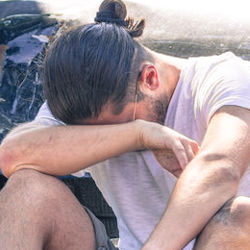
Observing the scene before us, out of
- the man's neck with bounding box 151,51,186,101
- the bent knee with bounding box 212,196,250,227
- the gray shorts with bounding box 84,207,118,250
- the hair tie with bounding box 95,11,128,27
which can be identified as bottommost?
the gray shorts with bounding box 84,207,118,250

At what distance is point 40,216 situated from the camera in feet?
7.05

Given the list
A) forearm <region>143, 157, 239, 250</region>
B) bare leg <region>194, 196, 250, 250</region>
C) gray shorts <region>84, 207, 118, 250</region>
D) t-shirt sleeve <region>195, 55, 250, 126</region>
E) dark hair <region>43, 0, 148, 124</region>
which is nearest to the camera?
bare leg <region>194, 196, 250, 250</region>

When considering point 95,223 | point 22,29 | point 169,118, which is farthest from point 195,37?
point 95,223

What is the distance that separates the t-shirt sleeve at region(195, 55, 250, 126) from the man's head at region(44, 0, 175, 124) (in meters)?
0.21

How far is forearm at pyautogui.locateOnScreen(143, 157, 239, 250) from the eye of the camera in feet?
5.93

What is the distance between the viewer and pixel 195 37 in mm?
3904

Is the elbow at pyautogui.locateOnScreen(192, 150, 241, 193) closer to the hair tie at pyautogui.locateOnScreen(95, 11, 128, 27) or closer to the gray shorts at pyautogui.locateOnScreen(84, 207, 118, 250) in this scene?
the gray shorts at pyautogui.locateOnScreen(84, 207, 118, 250)

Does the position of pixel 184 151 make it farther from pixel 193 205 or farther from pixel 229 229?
pixel 229 229

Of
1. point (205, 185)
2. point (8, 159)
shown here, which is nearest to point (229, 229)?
point (205, 185)

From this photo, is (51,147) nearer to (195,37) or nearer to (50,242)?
(50,242)

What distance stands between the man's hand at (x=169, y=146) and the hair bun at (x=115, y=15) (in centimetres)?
48

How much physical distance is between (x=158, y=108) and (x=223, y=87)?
349 mm

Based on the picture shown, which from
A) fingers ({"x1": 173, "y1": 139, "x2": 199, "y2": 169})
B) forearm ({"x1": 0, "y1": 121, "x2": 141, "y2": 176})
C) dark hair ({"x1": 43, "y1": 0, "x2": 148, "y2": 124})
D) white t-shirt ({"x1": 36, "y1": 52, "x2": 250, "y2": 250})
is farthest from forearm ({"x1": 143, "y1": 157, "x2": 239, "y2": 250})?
dark hair ({"x1": 43, "y1": 0, "x2": 148, "y2": 124})

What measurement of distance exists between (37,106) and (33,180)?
1.43m
